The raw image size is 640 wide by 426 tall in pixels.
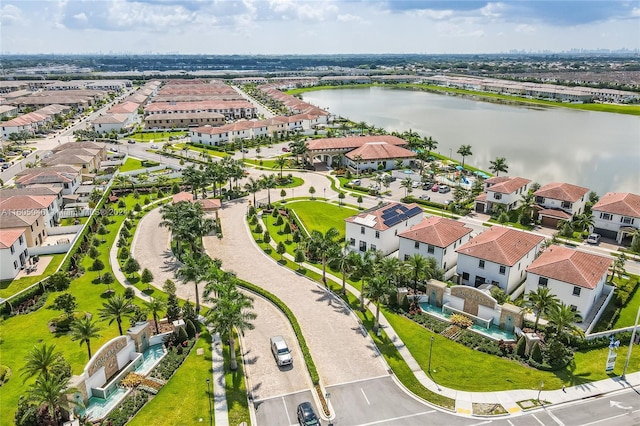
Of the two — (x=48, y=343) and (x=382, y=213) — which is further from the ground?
(x=382, y=213)

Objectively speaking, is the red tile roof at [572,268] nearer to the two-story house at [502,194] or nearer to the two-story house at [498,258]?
the two-story house at [498,258]

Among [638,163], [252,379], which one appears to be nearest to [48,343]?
[252,379]

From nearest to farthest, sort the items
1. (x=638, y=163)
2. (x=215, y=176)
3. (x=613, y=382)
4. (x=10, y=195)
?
(x=613, y=382) → (x=10, y=195) → (x=215, y=176) → (x=638, y=163)

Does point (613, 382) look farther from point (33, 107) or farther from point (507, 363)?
point (33, 107)

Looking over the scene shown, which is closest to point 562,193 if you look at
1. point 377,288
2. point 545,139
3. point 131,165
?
point 377,288

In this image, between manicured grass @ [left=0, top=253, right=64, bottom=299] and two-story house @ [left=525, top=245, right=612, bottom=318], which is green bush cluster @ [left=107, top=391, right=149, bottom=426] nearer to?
manicured grass @ [left=0, top=253, right=64, bottom=299]
